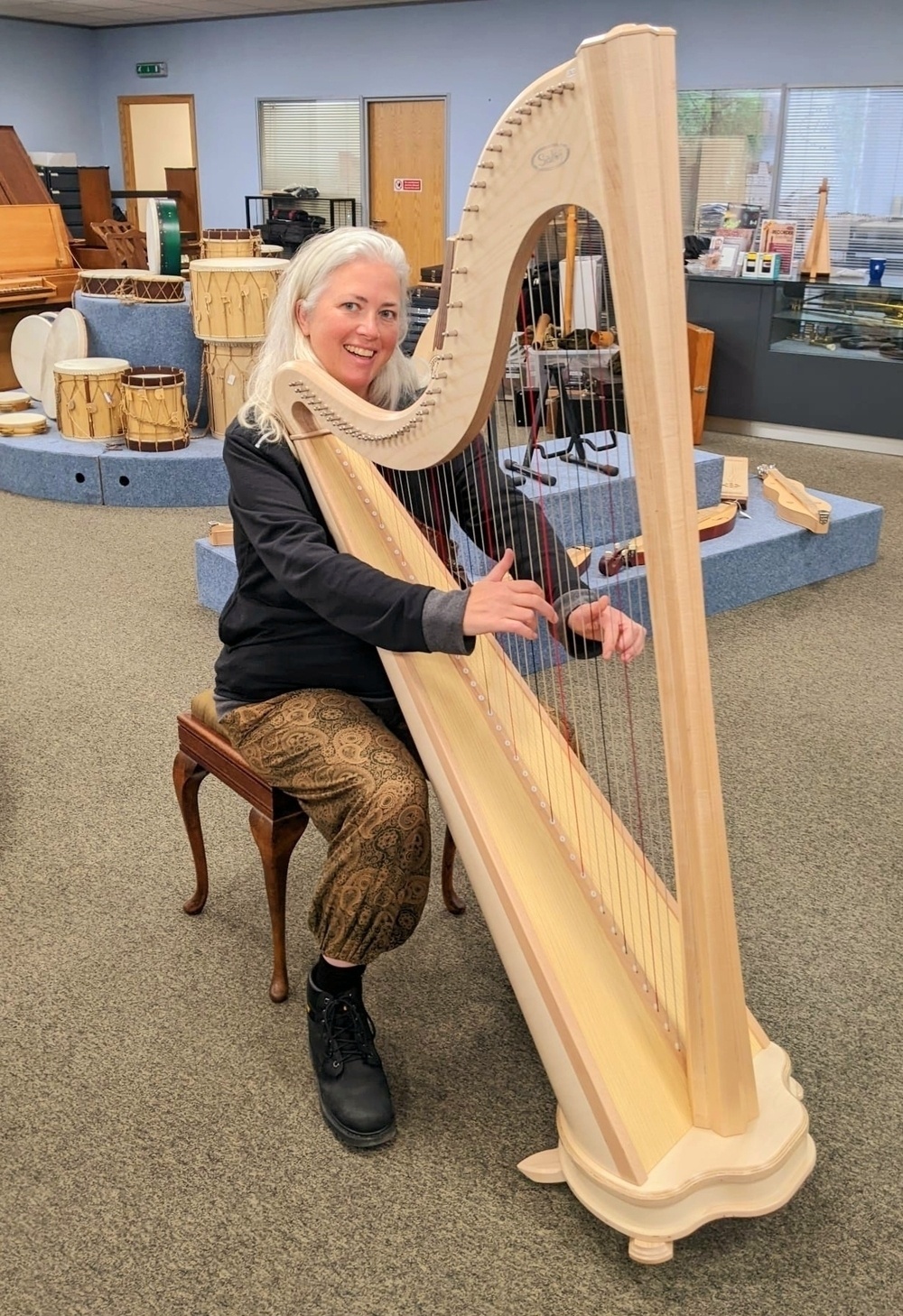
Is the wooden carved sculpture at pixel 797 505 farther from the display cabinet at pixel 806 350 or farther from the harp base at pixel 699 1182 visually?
the harp base at pixel 699 1182

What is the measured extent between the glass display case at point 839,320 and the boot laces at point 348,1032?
5014 mm

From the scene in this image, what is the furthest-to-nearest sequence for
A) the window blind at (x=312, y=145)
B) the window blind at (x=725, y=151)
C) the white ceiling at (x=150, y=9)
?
the window blind at (x=312, y=145)
the white ceiling at (x=150, y=9)
the window blind at (x=725, y=151)

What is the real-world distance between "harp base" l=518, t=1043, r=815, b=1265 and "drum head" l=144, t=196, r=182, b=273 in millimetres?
4789

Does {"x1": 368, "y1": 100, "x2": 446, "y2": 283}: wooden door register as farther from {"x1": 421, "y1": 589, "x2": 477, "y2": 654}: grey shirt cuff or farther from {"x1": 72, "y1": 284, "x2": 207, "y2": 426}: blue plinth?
{"x1": 421, "y1": 589, "x2": 477, "y2": 654}: grey shirt cuff

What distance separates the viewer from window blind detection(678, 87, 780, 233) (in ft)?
23.1

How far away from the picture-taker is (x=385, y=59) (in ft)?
30.3

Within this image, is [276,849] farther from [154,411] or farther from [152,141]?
[152,141]

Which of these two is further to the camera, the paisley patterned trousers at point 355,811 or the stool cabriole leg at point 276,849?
the stool cabriole leg at point 276,849

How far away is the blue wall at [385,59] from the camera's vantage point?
22.3 ft

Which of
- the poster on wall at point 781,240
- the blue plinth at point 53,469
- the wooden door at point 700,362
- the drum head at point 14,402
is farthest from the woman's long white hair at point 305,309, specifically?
the poster on wall at point 781,240

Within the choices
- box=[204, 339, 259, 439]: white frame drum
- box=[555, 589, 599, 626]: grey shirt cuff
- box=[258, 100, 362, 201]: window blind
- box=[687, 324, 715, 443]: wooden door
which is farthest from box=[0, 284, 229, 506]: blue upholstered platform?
box=[258, 100, 362, 201]: window blind

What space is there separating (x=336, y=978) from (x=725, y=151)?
22.6 feet

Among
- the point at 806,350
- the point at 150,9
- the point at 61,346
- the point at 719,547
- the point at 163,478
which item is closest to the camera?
the point at 719,547

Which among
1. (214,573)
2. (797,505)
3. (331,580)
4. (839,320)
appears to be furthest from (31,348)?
(331,580)
